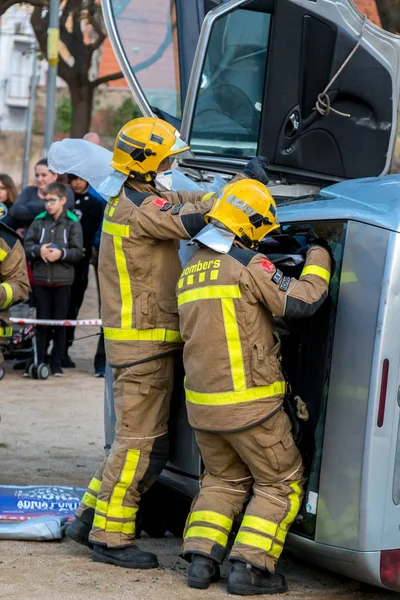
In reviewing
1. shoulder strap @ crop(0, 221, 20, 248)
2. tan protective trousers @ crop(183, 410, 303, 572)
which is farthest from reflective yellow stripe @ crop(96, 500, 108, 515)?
shoulder strap @ crop(0, 221, 20, 248)

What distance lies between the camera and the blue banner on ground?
571cm

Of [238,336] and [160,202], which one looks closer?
[238,336]

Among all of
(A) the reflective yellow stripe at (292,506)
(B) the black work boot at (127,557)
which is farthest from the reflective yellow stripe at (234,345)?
(B) the black work boot at (127,557)

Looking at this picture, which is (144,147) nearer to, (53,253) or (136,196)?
(136,196)

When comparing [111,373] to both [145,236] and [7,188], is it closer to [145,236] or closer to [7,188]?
[145,236]

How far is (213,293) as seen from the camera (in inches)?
175

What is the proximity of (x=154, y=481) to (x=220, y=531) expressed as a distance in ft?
1.90

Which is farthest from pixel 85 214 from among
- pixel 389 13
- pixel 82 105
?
pixel 82 105

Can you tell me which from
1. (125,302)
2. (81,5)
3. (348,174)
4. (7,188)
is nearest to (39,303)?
(7,188)

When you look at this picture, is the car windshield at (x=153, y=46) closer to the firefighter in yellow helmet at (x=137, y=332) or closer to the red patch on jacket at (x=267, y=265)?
the firefighter in yellow helmet at (x=137, y=332)

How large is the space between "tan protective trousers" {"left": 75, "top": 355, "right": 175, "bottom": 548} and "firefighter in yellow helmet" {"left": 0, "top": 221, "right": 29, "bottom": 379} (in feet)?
4.13

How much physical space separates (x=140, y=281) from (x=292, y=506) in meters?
1.27

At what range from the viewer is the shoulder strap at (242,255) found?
4.44m

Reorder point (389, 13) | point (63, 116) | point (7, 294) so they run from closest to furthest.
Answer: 1. point (7, 294)
2. point (389, 13)
3. point (63, 116)
